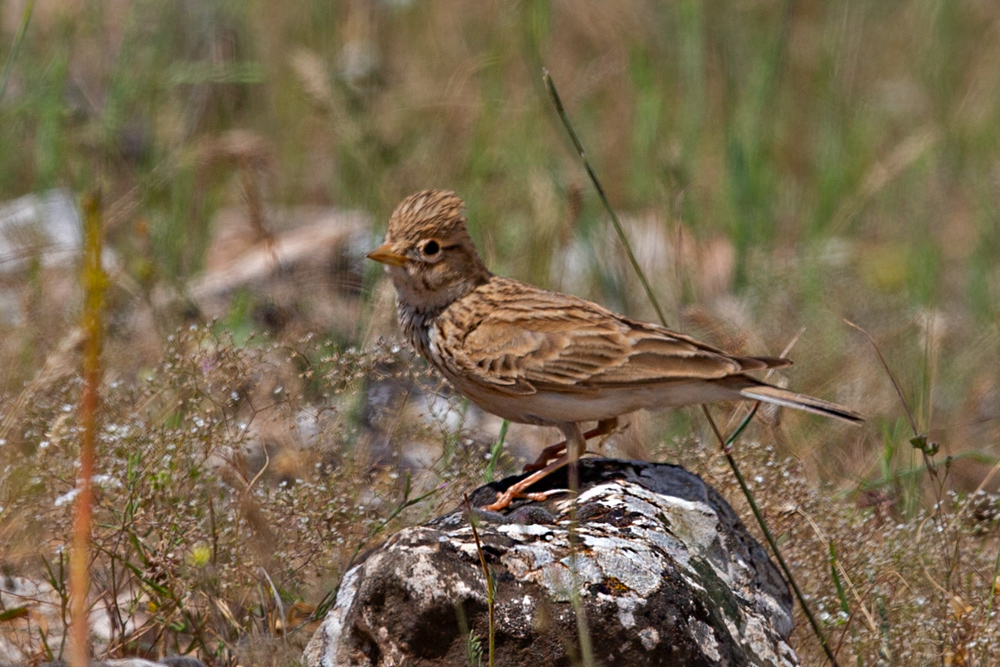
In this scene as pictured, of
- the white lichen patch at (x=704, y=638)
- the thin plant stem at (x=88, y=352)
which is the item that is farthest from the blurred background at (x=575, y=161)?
the thin plant stem at (x=88, y=352)

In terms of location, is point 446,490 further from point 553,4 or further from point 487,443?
point 553,4

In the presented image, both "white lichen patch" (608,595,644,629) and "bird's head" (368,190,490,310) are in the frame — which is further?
"bird's head" (368,190,490,310)

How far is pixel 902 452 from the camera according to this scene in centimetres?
549

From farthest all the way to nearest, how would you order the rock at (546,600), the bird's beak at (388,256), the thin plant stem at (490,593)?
the bird's beak at (388,256) → the rock at (546,600) → the thin plant stem at (490,593)

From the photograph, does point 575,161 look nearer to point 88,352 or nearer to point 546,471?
point 546,471

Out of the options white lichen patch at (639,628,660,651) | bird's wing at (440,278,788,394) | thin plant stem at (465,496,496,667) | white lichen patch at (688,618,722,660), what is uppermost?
bird's wing at (440,278,788,394)

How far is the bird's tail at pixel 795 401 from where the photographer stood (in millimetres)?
3859

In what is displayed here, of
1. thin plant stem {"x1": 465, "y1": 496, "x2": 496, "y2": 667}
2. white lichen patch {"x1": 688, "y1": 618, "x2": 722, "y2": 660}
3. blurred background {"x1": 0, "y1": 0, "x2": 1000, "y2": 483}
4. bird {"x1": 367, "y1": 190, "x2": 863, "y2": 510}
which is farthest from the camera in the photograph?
blurred background {"x1": 0, "y1": 0, "x2": 1000, "y2": 483}

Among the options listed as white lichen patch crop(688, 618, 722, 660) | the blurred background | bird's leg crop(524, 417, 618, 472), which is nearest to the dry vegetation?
the blurred background

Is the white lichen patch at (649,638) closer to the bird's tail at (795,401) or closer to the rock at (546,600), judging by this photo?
the rock at (546,600)

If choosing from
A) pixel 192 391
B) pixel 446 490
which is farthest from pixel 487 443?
pixel 192 391

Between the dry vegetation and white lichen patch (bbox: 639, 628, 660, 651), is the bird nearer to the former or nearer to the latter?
the dry vegetation

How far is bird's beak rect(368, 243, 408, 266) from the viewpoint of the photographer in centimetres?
434

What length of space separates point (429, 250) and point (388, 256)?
175 millimetres
